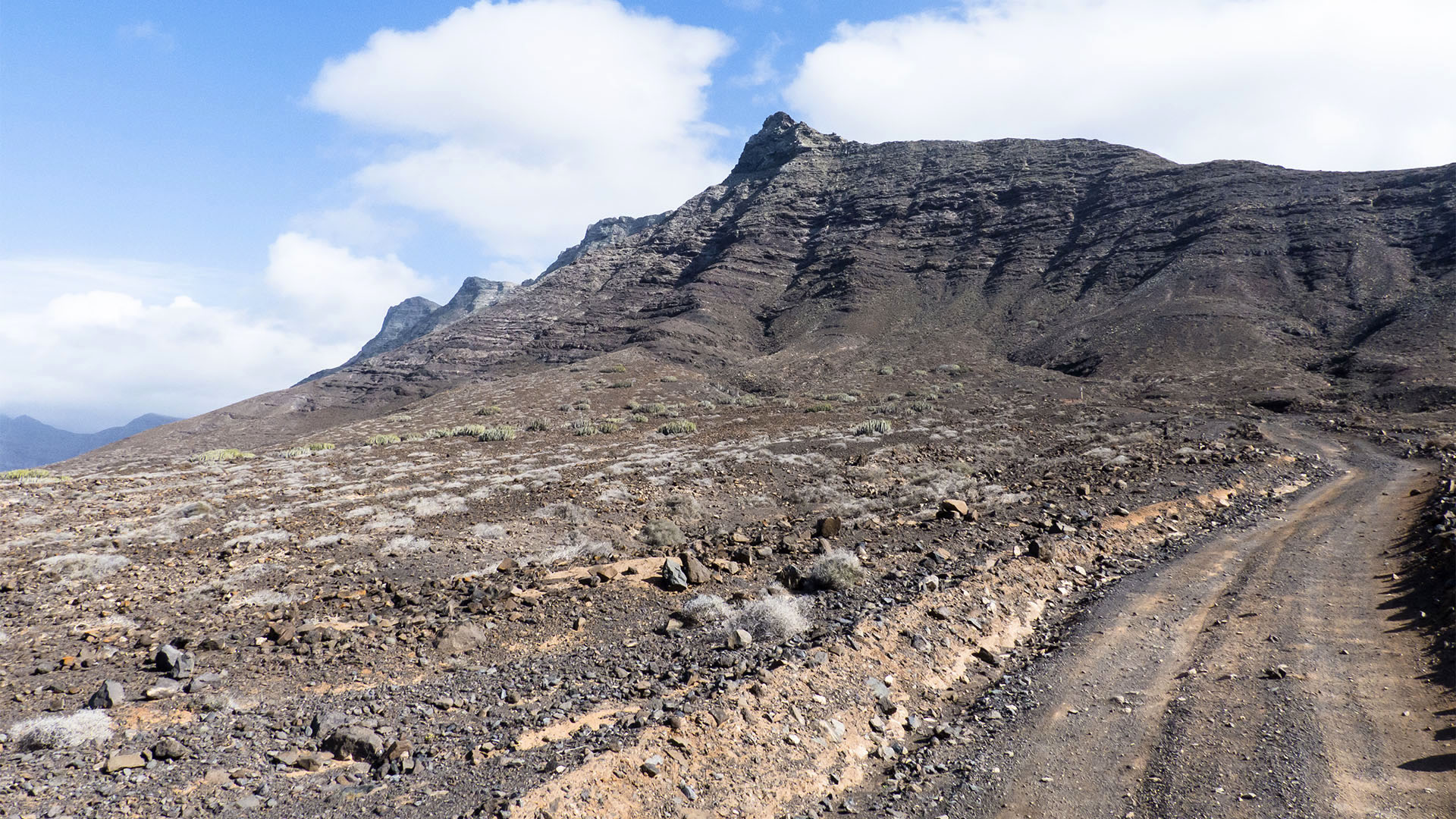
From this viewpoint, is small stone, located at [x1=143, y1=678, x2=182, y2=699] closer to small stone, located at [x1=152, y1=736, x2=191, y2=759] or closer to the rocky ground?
the rocky ground

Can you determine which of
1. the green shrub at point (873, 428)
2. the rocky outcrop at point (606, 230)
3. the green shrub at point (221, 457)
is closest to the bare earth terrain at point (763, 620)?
the green shrub at point (221, 457)

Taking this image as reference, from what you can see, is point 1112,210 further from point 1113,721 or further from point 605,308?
point 1113,721

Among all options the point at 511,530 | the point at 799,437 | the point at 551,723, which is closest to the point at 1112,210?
the point at 799,437

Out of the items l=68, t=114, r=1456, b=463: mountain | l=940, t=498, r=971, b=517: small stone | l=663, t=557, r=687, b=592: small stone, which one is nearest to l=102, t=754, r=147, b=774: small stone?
l=663, t=557, r=687, b=592: small stone

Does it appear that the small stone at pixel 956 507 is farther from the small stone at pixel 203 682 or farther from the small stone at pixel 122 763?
the small stone at pixel 122 763

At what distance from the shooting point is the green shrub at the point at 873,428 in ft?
82.9

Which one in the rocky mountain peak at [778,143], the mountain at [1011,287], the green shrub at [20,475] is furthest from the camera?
the rocky mountain peak at [778,143]

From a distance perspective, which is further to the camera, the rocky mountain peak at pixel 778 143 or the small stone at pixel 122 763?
the rocky mountain peak at pixel 778 143

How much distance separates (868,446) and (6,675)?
19824mm

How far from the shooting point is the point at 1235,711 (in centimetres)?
580

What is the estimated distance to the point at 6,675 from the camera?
264 inches

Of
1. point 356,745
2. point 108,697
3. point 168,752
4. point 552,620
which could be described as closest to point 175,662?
point 108,697

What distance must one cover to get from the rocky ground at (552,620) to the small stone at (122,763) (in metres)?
0.04

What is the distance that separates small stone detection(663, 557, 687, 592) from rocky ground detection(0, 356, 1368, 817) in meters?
0.09
